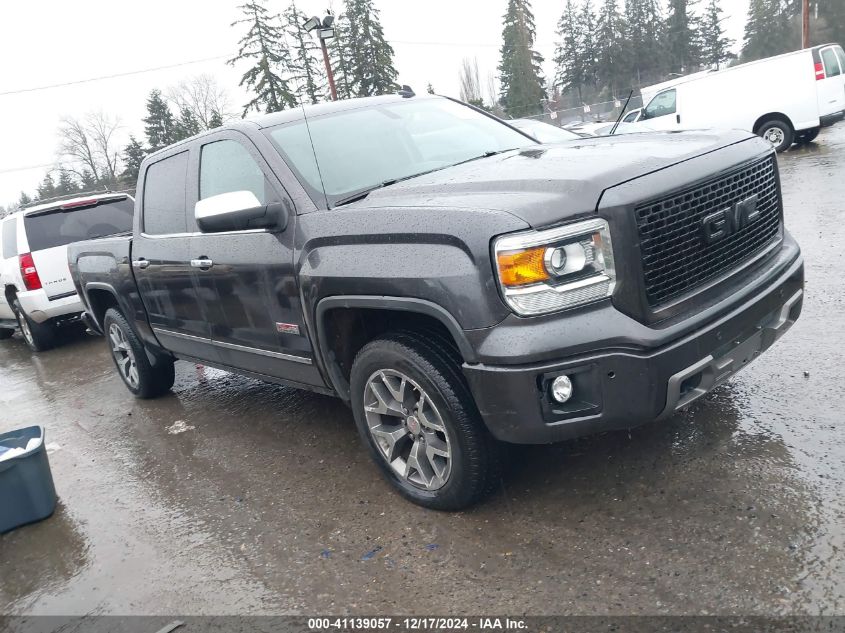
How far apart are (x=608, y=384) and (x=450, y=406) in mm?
668

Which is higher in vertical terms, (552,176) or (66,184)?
(66,184)

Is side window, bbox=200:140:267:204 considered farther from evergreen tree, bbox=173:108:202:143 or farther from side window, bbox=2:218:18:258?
evergreen tree, bbox=173:108:202:143

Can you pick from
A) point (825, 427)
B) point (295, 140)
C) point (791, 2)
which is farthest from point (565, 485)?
point (791, 2)

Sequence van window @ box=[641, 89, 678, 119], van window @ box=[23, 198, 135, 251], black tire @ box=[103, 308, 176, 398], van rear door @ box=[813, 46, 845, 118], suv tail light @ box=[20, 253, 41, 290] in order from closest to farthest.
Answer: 1. black tire @ box=[103, 308, 176, 398]
2. suv tail light @ box=[20, 253, 41, 290]
3. van window @ box=[23, 198, 135, 251]
4. van rear door @ box=[813, 46, 845, 118]
5. van window @ box=[641, 89, 678, 119]

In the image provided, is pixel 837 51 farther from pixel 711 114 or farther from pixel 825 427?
pixel 825 427

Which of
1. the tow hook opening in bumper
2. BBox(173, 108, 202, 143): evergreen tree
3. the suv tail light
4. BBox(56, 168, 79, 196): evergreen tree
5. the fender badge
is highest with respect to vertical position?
BBox(173, 108, 202, 143): evergreen tree

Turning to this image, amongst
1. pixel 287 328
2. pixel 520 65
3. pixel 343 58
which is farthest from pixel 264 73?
pixel 287 328

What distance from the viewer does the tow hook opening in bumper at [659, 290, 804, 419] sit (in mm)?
2604

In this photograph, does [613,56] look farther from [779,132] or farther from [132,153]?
[779,132]

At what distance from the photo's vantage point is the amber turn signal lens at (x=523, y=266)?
253 centimetres

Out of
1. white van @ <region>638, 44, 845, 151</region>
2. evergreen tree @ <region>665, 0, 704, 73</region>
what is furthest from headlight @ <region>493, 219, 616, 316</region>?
evergreen tree @ <region>665, 0, 704, 73</region>

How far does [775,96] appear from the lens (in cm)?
1388

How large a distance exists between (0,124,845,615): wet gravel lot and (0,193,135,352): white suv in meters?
4.54

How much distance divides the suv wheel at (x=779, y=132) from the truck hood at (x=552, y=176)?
12.5m
